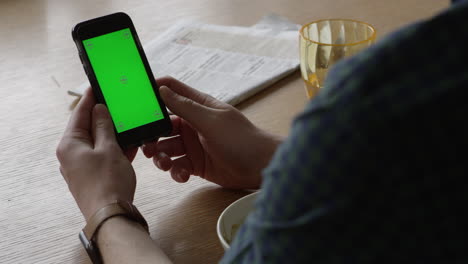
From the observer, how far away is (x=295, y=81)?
105 cm

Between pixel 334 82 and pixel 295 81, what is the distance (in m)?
0.75

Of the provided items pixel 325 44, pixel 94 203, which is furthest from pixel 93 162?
pixel 325 44

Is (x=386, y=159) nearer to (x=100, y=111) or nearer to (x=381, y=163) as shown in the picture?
(x=381, y=163)

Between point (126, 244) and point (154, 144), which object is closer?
point (126, 244)

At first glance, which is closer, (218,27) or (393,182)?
(393,182)

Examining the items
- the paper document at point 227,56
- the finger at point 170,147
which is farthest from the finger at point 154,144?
the paper document at point 227,56

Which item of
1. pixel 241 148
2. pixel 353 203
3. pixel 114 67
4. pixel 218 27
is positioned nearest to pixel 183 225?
pixel 241 148

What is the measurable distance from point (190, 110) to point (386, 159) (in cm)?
52

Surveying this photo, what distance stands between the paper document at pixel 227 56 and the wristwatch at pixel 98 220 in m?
0.34

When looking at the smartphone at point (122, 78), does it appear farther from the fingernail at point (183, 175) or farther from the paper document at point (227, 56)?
the paper document at point (227, 56)

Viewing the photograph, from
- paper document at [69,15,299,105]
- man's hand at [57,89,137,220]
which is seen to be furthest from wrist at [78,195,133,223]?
paper document at [69,15,299,105]

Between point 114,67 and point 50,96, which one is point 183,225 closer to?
point 114,67

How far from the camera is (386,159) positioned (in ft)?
0.95

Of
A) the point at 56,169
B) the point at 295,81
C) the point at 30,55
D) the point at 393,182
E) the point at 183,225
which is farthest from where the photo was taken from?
the point at 30,55
